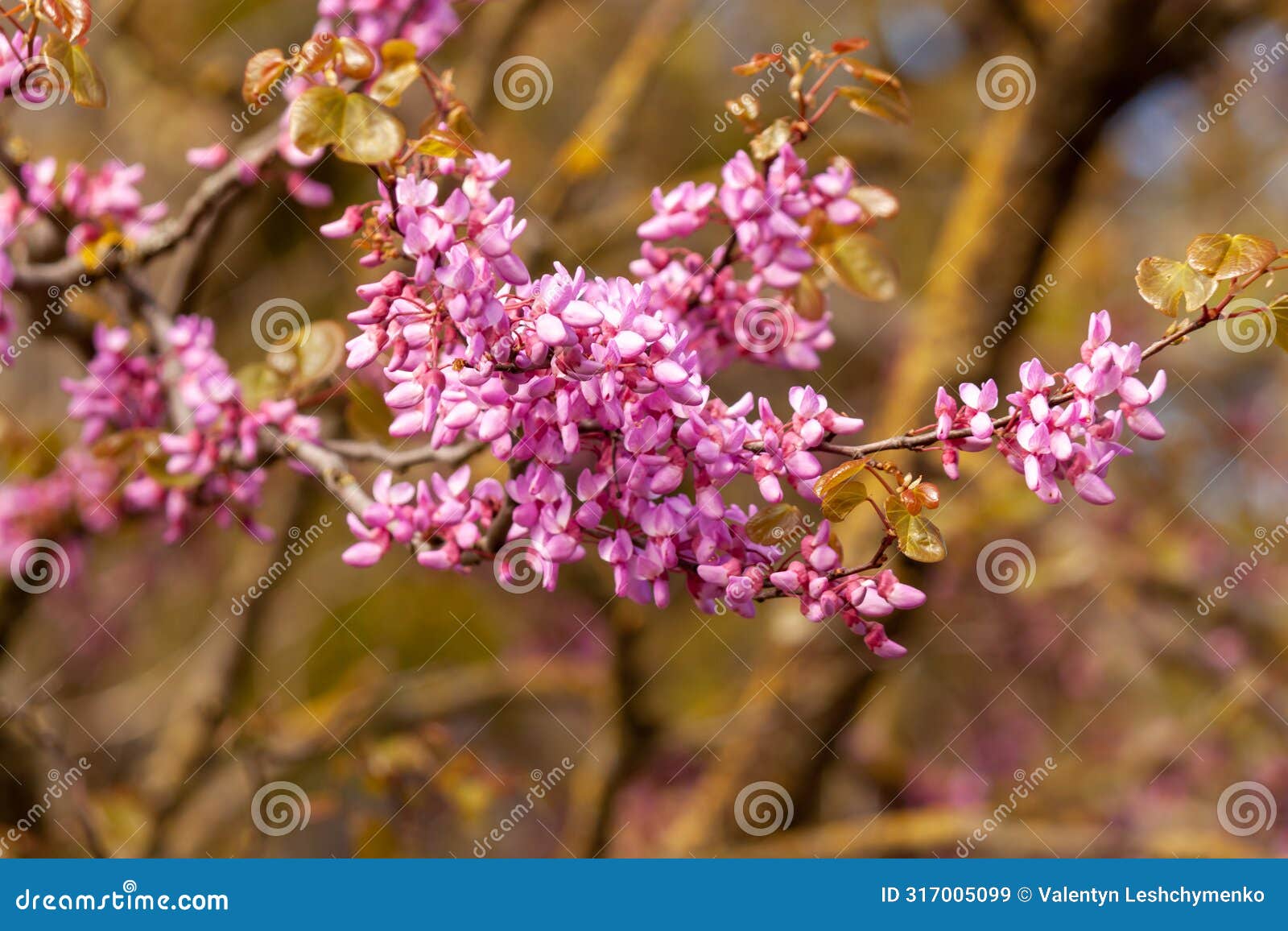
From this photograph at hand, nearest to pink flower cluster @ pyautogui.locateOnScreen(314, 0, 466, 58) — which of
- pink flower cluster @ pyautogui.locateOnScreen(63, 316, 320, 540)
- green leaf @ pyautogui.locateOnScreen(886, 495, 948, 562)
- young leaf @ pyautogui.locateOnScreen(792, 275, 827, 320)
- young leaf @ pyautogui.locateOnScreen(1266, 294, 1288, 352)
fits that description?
pink flower cluster @ pyautogui.locateOnScreen(63, 316, 320, 540)

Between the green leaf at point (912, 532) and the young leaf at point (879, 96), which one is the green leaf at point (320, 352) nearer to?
the young leaf at point (879, 96)

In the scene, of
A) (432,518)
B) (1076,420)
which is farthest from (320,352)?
(1076,420)

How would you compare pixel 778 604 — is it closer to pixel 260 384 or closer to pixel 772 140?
pixel 260 384

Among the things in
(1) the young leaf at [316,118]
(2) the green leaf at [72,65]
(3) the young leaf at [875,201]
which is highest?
(3) the young leaf at [875,201]

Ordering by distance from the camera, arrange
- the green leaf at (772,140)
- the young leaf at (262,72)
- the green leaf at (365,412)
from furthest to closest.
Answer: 1. the green leaf at (365,412)
2. the green leaf at (772,140)
3. the young leaf at (262,72)

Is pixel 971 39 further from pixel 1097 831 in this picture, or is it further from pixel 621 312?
pixel 621 312

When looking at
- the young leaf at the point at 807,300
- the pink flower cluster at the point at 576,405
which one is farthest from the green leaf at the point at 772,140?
the pink flower cluster at the point at 576,405

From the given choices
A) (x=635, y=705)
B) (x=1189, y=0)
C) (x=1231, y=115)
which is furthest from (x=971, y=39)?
(x=635, y=705)

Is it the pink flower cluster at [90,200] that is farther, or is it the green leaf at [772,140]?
the pink flower cluster at [90,200]
